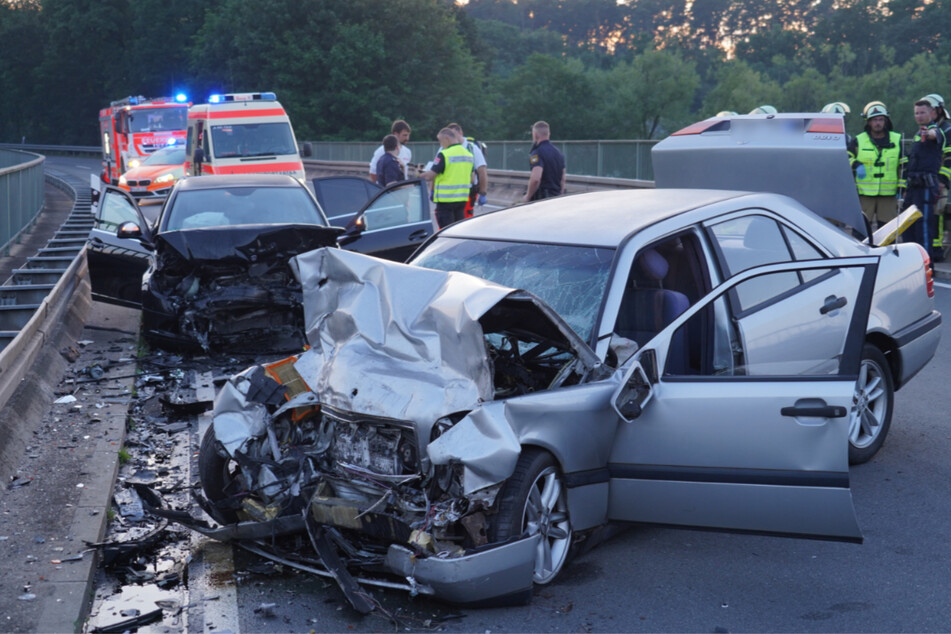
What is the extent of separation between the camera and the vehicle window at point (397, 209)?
11.2 metres

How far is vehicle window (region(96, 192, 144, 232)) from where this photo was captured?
35.5ft

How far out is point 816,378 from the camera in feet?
14.8

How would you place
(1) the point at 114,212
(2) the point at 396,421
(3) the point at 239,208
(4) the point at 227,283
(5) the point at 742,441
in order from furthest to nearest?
1. (1) the point at 114,212
2. (3) the point at 239,208
3. (4) the point at 227,283
4. (5) the point at 742,441
5. (2) the point at 396,421

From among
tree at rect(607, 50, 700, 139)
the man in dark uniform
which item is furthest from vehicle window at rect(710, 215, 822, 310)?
tree at rect(607, 50, 700, 139)

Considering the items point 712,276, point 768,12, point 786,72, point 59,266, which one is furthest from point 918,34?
point 712,276

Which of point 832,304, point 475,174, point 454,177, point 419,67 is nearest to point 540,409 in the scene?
point 832,304

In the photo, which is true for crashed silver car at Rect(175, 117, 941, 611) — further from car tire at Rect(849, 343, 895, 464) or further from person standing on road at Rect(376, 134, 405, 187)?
person standing on road at Rect(376, 134, 405, 187)

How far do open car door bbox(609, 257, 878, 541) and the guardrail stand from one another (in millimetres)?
13810

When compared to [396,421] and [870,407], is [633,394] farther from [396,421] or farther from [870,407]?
[870,407]

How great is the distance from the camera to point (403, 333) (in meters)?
4.69

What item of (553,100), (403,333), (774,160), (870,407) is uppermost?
(553,100)

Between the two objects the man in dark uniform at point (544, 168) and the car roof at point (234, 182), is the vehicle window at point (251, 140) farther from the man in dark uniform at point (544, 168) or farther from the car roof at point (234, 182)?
the car roof at point (234, 182)

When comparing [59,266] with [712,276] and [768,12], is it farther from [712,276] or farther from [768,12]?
[768,12]

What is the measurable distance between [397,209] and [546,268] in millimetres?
6124
